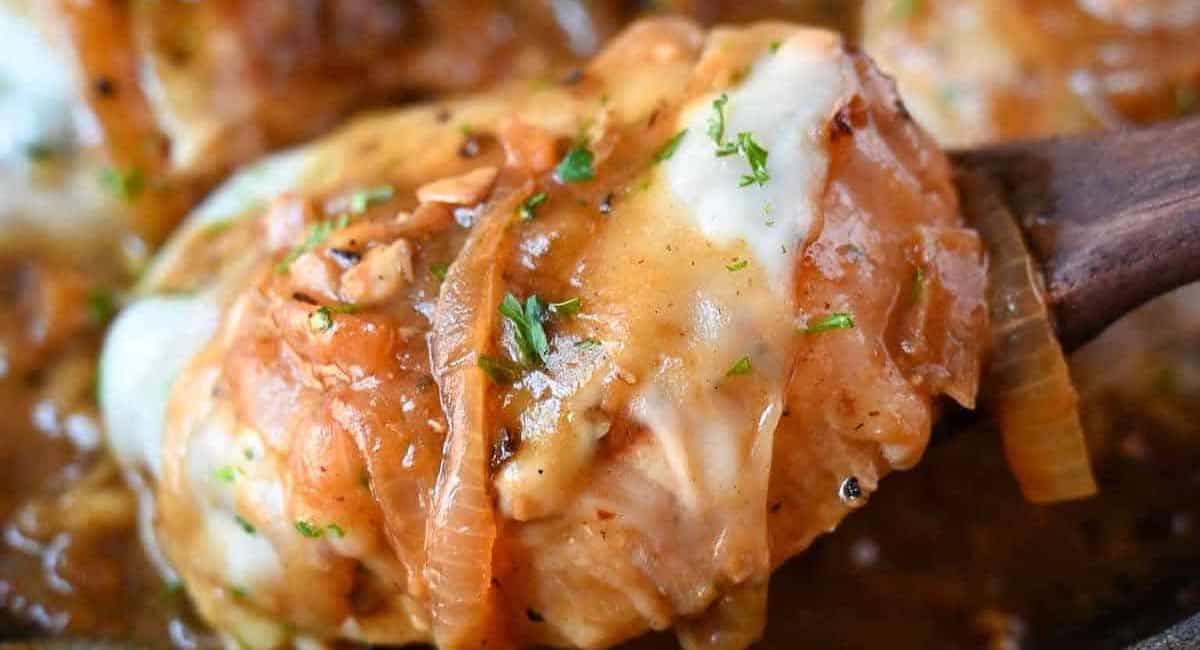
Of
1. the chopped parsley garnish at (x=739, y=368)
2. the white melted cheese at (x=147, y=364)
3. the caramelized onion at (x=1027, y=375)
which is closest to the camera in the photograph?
the chopped parsley garnish at (x=739, y=368)

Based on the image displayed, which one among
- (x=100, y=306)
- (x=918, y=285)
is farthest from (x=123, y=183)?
(x=918, y=285)

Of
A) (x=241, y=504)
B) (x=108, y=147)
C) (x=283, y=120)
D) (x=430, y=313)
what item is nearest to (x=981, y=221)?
(x=430, y=313)

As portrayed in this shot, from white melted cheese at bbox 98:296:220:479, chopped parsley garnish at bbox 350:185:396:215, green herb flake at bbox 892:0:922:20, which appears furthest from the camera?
green herb flake at bbox 892:0:922:20

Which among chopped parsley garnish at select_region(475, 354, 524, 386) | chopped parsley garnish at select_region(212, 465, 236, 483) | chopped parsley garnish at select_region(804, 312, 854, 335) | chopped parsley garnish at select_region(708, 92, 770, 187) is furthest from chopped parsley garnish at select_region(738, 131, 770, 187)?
chopped parsley garnish at select_region(212, 465, 236, 483)

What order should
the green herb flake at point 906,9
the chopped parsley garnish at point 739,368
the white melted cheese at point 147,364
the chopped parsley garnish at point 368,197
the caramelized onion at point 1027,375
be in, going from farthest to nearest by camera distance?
1. the green herb flake at point 906,9
2. the white melted cheese at point 147,364
3. the chopped parsley garnish at point 368,197
4. the caramelized onion at point 1027,375
5. the chopped parsley garnish at point 739,368

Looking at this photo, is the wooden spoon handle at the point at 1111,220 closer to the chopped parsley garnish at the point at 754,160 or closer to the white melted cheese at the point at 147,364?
the chopped parsley garnish at the point at 754,160

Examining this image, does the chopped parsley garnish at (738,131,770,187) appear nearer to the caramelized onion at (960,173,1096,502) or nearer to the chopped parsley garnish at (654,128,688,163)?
the chopped parsley garnish at (654,128,688,163)

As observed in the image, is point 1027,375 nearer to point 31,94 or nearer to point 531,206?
point 531,206

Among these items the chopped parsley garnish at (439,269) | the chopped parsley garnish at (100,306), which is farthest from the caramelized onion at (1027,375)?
the chopped parsley garnish at (100,306)
